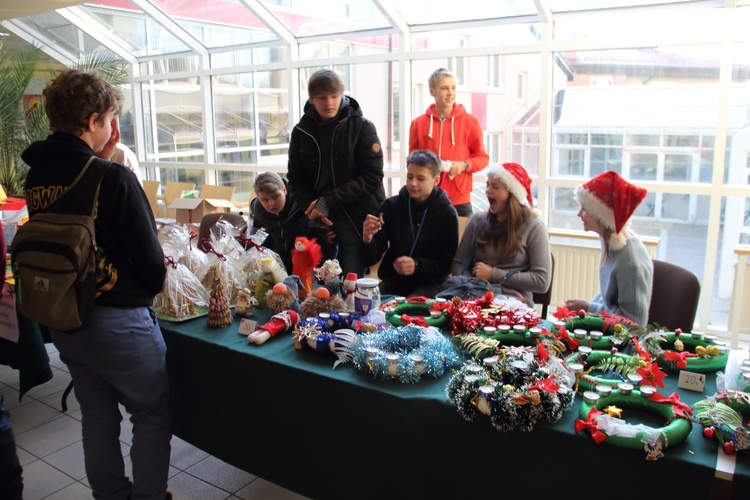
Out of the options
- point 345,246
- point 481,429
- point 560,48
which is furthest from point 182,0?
point 481,429

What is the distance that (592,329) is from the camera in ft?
6.03

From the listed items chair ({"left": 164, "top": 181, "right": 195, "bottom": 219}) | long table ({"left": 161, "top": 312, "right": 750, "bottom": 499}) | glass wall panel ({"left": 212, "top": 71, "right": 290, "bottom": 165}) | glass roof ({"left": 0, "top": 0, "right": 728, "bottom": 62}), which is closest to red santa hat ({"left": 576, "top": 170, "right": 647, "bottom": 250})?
long table ({"left": 161, "top": 312, "right": 750, "bottom": 499})

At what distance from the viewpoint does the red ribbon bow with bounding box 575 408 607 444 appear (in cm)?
125

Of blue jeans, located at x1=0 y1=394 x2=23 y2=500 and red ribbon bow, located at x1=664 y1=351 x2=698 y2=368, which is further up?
red ribbon bow, located at x1=664 y1=351 x2=698 y2=368

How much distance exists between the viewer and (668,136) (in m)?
4.04

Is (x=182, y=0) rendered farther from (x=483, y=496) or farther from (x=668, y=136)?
(x=483, y=496)

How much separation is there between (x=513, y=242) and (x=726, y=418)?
137 cm

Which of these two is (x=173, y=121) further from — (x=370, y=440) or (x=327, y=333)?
(x=370, y=440)

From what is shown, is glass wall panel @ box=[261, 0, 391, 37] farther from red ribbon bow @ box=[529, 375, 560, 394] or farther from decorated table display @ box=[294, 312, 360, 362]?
red ribbon bow @ box=[529, 375, 560, 394]

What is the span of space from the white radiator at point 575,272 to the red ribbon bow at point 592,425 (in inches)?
117

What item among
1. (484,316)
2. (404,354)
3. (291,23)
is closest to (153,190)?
(291,23)

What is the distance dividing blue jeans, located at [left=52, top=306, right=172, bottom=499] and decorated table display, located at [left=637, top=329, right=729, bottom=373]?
1477 mm

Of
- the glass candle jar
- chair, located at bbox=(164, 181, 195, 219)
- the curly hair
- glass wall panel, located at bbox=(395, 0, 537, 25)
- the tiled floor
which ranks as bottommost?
the tiled floor

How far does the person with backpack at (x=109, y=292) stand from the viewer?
1640 mm
